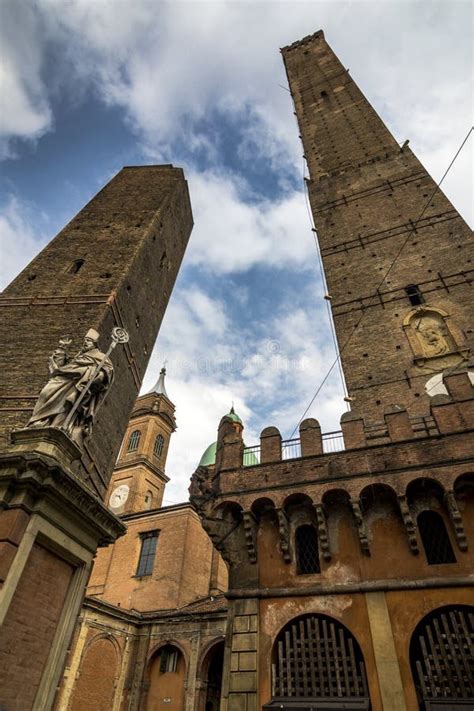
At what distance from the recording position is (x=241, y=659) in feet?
28.5

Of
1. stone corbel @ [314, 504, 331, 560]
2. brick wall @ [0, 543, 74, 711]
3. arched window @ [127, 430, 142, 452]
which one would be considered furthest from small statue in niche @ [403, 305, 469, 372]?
arched window @ [127, 430, 142, 452]

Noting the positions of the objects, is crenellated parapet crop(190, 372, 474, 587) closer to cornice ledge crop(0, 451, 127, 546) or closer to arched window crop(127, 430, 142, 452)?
cornice ledge crop(0, 451, 127, 546)

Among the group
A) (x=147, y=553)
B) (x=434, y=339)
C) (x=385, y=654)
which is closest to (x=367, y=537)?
(x=385, y=654)

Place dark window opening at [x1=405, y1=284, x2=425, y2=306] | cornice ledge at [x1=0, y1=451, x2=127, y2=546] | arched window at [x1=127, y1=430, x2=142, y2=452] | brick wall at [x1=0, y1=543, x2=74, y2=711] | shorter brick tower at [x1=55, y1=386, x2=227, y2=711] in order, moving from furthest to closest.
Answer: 1. arched window at [x1=127, y1=430, x2=142, y2=452]
2. shorter brick tower at [x1=55, y1=386, x2=227, y2=711]
3. dark window opening at [x1=405, y1=284, x2=425, y2=306]
4. cornice ledge at [x1=0, y1=451, x2=127, y2=546]
5. brick wall at [x1=0, y1=543, x2=74, y2=711]

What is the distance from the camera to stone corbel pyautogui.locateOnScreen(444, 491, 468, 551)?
28.1 ft

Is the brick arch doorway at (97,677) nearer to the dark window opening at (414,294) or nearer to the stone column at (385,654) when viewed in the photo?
the stone column at (385,654)

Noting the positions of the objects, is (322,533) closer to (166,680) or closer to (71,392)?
(71,392)

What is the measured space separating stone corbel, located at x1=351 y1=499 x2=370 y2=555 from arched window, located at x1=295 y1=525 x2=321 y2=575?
1147 mm

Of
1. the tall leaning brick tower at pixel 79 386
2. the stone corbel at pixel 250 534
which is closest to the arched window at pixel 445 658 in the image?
the stone corbel at pixel 250 534

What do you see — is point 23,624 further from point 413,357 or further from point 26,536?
point 413,357

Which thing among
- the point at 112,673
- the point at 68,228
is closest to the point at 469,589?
the point at 68,228

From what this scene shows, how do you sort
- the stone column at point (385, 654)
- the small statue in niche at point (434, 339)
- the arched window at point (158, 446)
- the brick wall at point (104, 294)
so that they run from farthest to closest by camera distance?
the arched window at point (158, 446)
the small statue in niche at point (434, 339)
the brick wall at point (104, 294)
the stone column at point (385, 654)

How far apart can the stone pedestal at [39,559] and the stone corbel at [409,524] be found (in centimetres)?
610

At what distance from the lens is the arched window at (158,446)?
130ft
